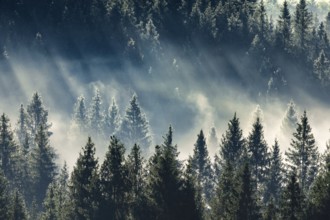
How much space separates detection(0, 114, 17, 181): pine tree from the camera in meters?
93.4

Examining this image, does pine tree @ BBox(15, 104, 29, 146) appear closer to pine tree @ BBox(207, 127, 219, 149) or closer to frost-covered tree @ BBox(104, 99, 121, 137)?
frost-covered tree @ BBox(104, 99, 121, 137)

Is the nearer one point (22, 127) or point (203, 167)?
point (203, 167)

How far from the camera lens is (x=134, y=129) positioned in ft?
520

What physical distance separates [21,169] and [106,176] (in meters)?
39.0

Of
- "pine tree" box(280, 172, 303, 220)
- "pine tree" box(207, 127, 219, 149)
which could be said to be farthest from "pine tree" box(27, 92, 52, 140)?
"pine tree" box(280, 172, 303, 220)

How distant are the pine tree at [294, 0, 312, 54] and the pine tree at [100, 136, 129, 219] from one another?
147148mm

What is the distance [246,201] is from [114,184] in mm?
9645

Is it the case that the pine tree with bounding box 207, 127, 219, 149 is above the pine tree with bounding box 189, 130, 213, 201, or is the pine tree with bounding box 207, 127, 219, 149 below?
above

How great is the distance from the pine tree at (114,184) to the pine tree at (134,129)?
102245 millimetres

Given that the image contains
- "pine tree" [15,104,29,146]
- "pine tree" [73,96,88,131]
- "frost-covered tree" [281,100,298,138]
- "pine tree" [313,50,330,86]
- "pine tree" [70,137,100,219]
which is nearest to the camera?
"pine tree" [70,137,100,219]

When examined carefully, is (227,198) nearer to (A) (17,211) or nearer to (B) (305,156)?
(A) (17,211)

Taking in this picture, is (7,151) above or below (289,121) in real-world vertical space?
below

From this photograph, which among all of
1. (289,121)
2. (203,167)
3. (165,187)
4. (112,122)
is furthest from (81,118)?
(165,187)

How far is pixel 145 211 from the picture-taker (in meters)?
51.9
